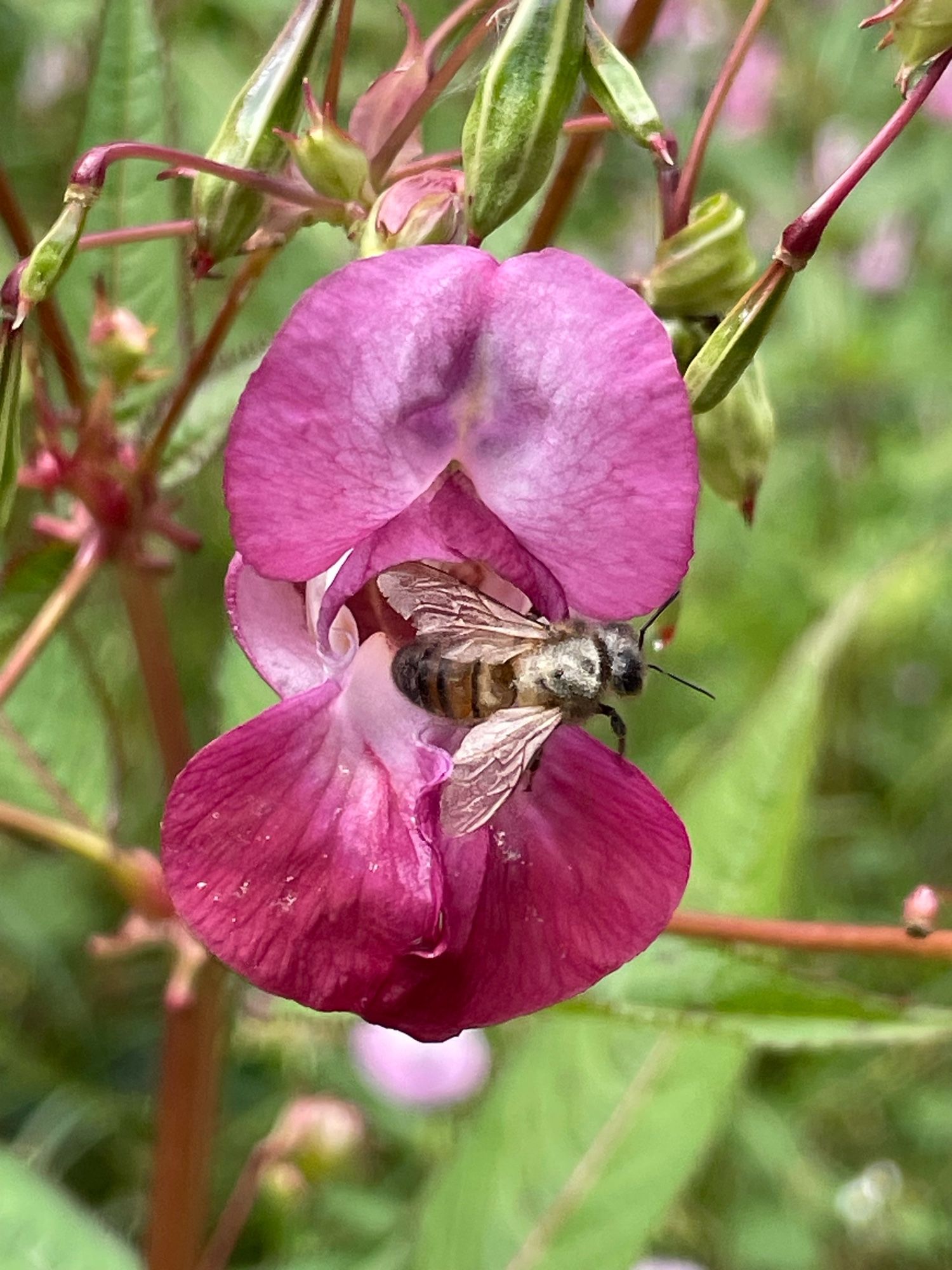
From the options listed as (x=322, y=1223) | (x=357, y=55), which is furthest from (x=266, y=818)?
(x=357, y=55)

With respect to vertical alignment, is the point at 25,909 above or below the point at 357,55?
below

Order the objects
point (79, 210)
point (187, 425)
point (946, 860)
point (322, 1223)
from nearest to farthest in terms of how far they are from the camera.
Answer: point (79, 210)
point (187, 425)
point (322, 1223)
point (946, 860)

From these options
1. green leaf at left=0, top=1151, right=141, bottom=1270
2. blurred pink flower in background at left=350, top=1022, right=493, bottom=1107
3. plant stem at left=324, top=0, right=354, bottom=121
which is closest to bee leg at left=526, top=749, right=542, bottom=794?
plant stem at left=324, top=0, right=354, bottom=121

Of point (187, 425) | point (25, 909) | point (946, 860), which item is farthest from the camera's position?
point (946, 860)

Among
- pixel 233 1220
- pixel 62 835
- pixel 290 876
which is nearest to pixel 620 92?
pixel 290 876

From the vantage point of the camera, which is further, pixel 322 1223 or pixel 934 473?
pixel 934 473

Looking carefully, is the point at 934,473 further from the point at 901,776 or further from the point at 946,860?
the point at 946,860

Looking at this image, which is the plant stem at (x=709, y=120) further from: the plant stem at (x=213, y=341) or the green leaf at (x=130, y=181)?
the green leaf at (x=130, y=181)
